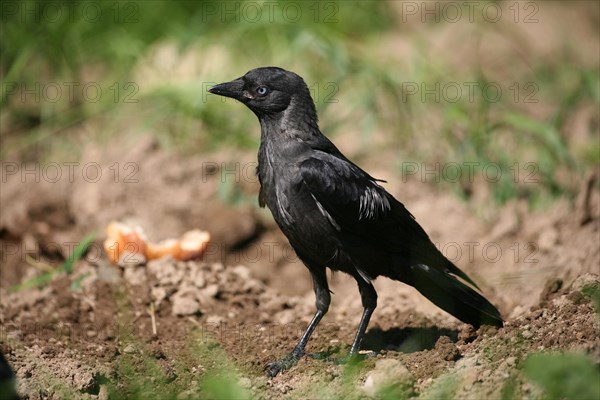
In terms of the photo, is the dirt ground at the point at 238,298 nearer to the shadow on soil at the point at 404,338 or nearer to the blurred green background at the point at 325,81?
the shadow on soil at the point at 404,338

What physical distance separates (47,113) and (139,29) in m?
1.34

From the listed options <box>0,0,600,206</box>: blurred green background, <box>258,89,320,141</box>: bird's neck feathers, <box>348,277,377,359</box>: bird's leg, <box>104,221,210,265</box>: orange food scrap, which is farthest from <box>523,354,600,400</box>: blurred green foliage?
<box>0,0,600,206</box>: blurred green background

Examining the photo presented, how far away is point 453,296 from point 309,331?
0.81 metres

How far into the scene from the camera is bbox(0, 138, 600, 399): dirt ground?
4172 mm

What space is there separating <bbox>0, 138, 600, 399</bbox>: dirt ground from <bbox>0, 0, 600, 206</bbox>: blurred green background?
458 mm

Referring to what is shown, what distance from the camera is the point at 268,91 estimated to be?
16.7ft

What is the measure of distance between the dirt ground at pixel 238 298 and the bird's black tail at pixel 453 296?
86 millimetres

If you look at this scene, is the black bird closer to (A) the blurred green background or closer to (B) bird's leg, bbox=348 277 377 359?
(B) bird's leg, bbox=348 277 377 359

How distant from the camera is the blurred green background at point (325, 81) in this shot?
748cm

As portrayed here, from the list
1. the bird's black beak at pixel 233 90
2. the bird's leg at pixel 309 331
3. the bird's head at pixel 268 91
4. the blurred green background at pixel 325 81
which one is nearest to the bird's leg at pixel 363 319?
the bird's leg at pixel 309 331

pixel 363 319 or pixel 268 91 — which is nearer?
pixel 363 319

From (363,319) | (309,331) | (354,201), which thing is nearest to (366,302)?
(363,319)

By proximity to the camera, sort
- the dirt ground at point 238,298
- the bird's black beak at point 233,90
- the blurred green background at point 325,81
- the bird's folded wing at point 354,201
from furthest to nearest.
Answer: the blurred green background at point 325,81
the bird's black beak at point 233,90
the bird's folded wing at point 354,201
the dirt ground at point 238,298

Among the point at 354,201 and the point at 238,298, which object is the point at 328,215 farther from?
the point at 238,298
